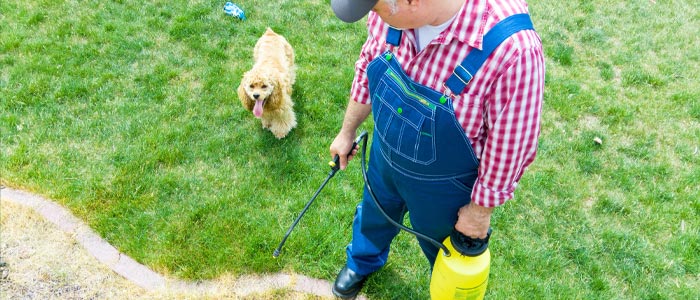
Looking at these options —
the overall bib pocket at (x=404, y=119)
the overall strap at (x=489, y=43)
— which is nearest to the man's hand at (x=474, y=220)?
the overall bib pocket at (x=404, y=119)

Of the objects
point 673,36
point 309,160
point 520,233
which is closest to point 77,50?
point 309,160

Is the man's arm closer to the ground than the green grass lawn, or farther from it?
farther from it

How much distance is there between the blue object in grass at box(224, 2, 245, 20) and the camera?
5.57 metres

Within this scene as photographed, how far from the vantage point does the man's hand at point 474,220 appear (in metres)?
1.97

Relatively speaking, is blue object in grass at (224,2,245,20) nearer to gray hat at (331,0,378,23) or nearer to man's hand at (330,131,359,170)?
man's hand at (330,131,359,170)

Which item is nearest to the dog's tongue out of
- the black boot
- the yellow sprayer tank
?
the black boot

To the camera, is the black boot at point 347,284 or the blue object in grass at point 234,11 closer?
the black boot at point 347,284

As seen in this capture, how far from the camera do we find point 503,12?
5.27 ft

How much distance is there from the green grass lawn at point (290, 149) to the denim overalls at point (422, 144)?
112cm

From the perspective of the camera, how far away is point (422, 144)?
1.89m

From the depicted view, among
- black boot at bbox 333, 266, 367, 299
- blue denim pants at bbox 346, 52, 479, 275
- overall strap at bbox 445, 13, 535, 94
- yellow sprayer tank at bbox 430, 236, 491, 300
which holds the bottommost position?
black boot at bbox 333, 266, 367, 299

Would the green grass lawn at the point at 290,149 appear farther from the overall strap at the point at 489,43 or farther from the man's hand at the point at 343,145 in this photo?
the overall strap at the point at 489,43

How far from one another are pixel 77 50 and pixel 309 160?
9.16ft

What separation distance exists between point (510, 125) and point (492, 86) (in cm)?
15
